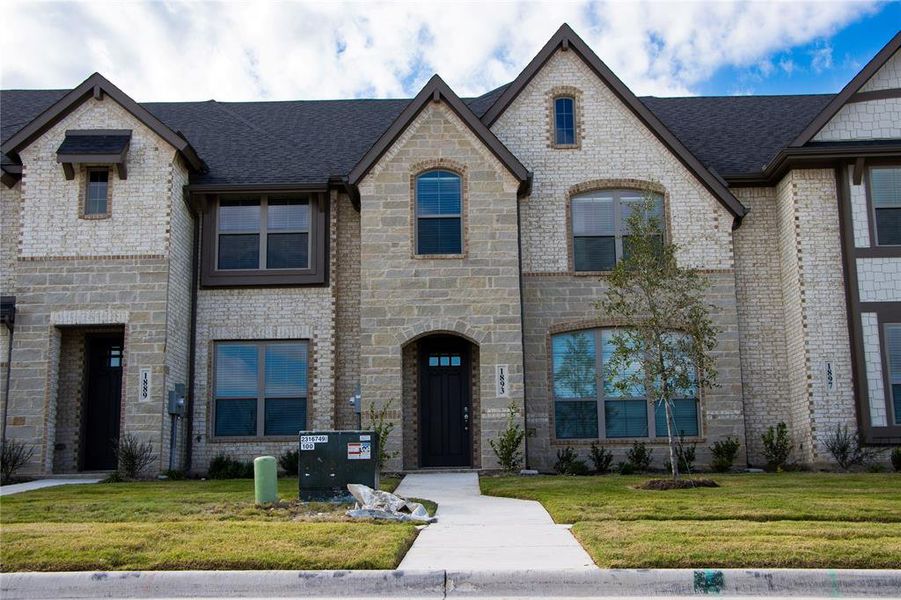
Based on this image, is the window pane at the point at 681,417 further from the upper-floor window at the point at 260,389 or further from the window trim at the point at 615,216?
the upper-floor window at the point at 260,389

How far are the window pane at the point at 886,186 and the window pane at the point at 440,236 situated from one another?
8512 millimetres

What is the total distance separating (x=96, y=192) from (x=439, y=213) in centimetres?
706

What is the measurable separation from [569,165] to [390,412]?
6.51m

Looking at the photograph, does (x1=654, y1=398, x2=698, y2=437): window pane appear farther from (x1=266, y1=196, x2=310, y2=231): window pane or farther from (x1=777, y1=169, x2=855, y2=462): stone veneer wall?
(x1=266, y1=196, x2=310, y2=231): window pane

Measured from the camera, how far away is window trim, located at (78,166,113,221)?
816 inches

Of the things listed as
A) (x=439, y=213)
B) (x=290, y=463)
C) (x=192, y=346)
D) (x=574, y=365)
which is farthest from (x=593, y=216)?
(x=192, y=346)

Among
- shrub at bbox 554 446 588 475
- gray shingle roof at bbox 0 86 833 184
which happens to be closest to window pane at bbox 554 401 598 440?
shrub at bbox 554 446 588 475

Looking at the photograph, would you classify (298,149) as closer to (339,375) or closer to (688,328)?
(339,375)

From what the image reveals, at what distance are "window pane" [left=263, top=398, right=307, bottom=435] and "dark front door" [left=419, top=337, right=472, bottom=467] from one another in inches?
99.1

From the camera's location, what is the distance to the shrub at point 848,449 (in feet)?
64.8

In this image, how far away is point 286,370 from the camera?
21656 mm

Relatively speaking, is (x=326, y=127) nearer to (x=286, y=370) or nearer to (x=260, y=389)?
(x=286, y=370)

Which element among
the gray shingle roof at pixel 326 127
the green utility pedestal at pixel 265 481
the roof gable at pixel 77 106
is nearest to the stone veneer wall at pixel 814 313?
the gray shingle roof at pixel 326 127

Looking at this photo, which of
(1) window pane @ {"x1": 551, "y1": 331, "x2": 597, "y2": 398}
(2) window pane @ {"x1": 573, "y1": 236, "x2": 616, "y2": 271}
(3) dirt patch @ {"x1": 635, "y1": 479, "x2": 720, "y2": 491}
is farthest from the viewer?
(2) window pane @ {"x1": 573, "y1": 236, "x2": 616, "y2": 271}
